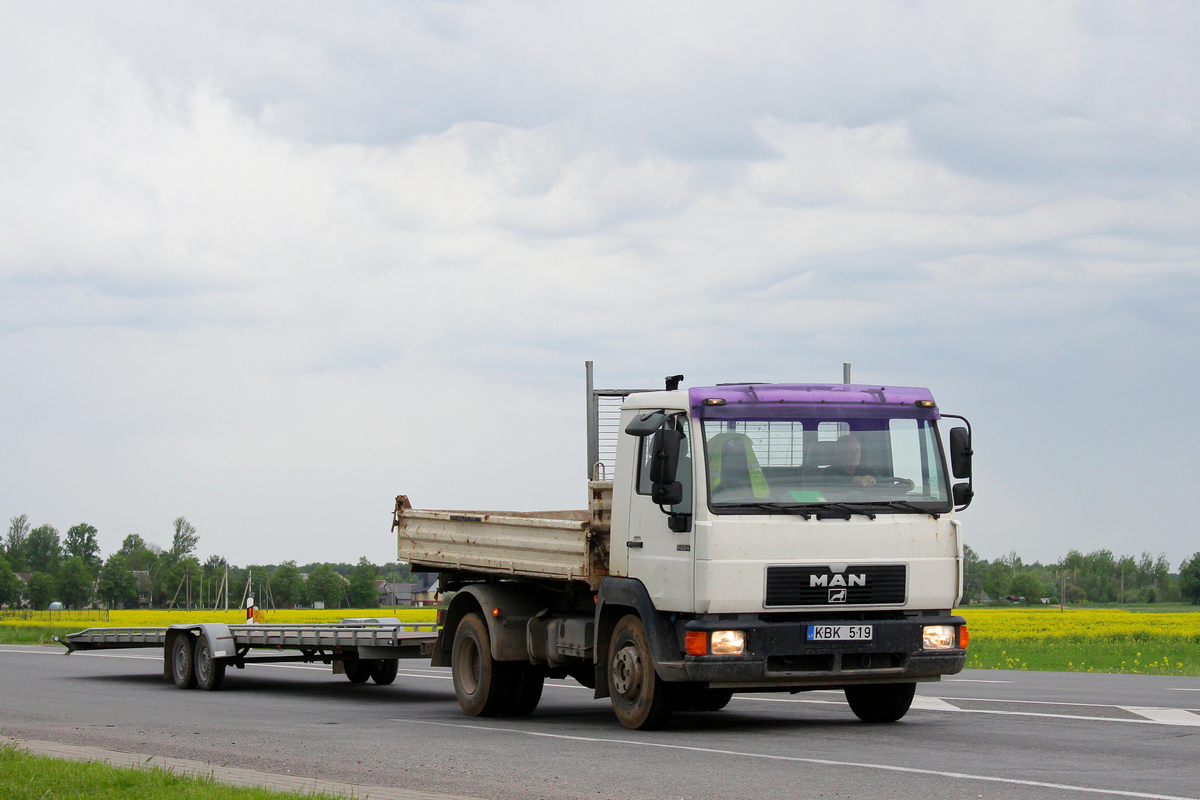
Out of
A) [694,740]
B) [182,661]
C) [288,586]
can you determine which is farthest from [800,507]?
[288,586]

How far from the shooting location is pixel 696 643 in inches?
436

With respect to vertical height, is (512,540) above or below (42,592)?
above

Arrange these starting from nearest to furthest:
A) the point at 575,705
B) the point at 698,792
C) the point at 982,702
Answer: the point at 698,792
the point at 982,702
the point at 575,705

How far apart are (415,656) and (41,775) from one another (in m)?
7.99

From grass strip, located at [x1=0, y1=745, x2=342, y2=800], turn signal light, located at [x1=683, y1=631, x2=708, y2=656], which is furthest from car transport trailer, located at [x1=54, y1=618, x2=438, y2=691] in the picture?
grass strip, located at [x1=0, y1=745, x2=342, y2=800]

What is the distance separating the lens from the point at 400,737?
40.0 feet

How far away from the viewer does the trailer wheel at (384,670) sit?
19.2 metres

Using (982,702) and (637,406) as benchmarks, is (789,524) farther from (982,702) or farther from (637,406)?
(982,702)

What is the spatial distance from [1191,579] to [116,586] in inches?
4327

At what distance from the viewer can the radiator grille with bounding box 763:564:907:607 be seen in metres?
11.1

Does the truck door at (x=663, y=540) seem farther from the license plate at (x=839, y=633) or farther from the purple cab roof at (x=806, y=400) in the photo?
the license plate at (x=839, y=633)

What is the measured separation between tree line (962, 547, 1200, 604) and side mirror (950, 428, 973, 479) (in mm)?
113370

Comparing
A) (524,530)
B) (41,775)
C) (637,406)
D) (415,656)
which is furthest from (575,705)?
(41,775)

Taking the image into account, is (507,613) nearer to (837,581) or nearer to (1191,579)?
(837,581)
